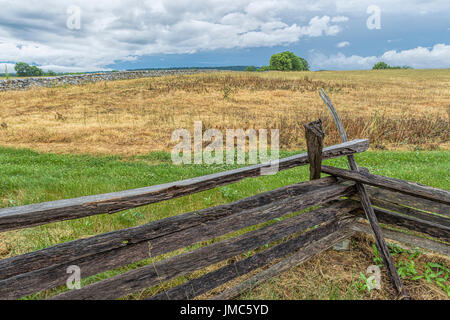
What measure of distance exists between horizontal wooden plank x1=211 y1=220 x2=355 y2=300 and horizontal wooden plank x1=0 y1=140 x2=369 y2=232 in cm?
106

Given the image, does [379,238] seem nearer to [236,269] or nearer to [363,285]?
[363,285]

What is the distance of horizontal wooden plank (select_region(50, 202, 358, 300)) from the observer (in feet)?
8.13

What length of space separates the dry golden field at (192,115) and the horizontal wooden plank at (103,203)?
7392 millimetres

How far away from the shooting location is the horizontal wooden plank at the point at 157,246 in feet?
7.17

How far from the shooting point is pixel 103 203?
90.3 inches

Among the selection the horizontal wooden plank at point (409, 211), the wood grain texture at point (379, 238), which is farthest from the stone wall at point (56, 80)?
the horizontal wooden plank at point (409, 211)

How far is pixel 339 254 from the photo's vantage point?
3883 millimetres

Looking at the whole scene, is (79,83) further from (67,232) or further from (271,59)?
(271,59)

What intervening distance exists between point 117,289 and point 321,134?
2336 millimetres

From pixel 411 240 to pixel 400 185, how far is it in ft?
3.14

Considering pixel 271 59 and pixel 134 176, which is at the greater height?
pixel 271 59

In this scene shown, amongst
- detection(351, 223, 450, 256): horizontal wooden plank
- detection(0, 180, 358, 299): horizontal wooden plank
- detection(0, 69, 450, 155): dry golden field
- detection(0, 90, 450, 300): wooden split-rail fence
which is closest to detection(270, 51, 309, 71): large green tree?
detection(0, 69, 450, 155): dry golden field
